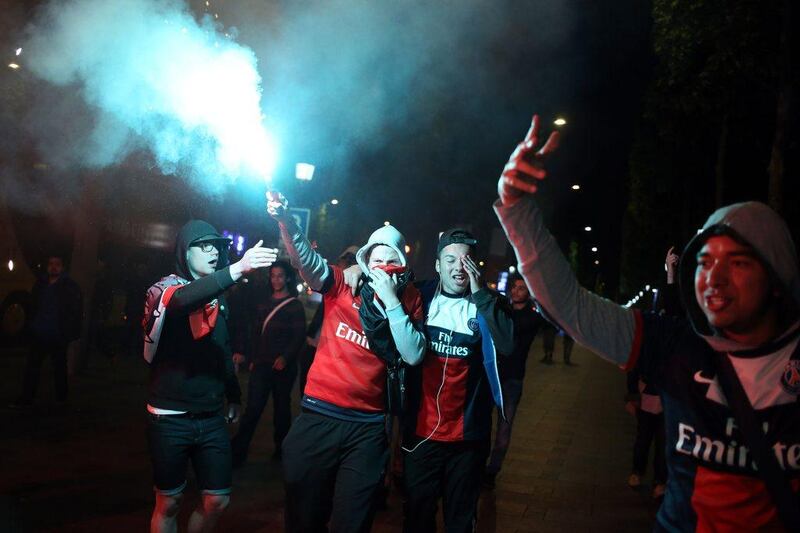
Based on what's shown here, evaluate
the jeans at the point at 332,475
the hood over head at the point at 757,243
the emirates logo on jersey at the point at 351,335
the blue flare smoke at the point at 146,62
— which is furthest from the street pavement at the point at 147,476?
the blue flare smoke at the point at 146,62

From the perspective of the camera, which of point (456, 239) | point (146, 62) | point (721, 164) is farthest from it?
point (721, 164)

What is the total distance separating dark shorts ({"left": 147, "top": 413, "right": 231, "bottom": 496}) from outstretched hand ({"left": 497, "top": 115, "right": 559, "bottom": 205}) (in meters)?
2.74

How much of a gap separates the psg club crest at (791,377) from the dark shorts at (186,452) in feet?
10.4

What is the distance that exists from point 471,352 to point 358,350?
0.69 m

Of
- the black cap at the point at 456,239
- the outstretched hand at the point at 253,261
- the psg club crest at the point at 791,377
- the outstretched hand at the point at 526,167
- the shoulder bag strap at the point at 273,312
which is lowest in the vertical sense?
the shoulder bag strap at the point at 273,312

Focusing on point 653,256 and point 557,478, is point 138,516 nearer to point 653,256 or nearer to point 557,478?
point 557,478

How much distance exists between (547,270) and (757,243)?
626 mm

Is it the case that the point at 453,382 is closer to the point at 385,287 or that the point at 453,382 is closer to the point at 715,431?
the point at 385,287

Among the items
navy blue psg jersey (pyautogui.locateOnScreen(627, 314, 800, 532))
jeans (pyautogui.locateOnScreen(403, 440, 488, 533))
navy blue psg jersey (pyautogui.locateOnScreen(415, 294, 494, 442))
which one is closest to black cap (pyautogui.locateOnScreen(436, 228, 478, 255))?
navy blue psg jersey (pyautogui.locateOnScreen(415, 294, 494, 442))

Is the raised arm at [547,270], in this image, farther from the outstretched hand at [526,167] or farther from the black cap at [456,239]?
the black cap at [456,239]

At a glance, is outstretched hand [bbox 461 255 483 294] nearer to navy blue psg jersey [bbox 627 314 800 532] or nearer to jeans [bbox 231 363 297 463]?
navy blue psg jersey [bbox 627 314 800 532]

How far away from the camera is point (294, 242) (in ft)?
13.8

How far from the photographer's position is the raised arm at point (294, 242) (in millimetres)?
4207

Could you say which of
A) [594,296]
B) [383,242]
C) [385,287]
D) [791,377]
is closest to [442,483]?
[385,287]
